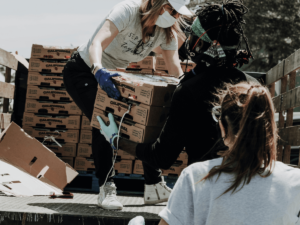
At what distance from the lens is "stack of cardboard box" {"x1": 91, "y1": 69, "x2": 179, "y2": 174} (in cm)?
239

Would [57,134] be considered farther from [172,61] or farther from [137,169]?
[172,61]

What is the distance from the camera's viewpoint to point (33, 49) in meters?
4.86

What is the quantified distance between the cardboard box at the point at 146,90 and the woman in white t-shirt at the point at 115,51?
0.06 meters

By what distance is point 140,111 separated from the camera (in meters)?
2.46

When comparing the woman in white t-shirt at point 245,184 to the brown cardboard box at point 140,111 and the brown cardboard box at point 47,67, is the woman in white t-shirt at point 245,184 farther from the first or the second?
the brown cardboard box at point 47,67

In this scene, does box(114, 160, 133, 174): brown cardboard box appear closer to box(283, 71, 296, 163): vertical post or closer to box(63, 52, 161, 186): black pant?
box(63, 52, 161, 186): black pant

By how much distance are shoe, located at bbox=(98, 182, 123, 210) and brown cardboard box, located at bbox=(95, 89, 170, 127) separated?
2.00 feet

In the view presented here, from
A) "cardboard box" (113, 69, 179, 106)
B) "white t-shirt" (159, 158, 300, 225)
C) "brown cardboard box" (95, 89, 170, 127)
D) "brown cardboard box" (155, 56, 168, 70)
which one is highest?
"brown cardboard box" (155, 56, 168, 70)

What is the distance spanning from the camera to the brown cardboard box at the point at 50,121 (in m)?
4.60

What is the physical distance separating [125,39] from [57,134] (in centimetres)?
213

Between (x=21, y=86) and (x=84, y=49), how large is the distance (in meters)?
2.34

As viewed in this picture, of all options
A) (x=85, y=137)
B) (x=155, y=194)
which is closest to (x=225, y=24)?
(x=155, y=194)

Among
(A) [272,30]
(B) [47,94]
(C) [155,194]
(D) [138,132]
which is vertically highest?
(A) [272,30]

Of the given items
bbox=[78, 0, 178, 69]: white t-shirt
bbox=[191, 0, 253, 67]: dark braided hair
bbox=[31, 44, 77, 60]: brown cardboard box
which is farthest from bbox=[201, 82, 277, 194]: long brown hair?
bbox=[31, 44, 77, 60]: brown cardboard box
